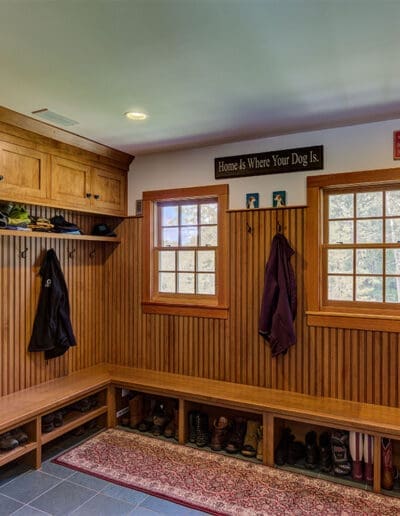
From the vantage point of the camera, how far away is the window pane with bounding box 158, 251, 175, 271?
3865mm

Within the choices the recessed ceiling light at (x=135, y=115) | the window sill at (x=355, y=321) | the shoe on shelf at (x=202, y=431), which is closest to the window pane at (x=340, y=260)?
the window sill at (x=355, y=321)

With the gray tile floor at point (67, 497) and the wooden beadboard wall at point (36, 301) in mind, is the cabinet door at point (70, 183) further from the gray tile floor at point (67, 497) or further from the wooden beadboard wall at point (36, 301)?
the gray tile floor at point (67, 497)

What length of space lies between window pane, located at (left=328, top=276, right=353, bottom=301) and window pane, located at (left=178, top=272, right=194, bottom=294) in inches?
50.5

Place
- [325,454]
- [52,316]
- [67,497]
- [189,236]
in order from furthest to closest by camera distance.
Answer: [189,236]
[52,316]
[325,454]
[67,497]

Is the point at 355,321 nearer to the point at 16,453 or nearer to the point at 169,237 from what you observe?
the point at 169,237

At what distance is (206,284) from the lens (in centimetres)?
369

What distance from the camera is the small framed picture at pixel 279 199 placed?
10.7 feet

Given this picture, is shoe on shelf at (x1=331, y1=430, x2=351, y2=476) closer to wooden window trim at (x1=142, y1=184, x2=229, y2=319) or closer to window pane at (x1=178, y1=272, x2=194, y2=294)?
wooden window trim at (x1=142, y1=184, x2=229, y2=319)

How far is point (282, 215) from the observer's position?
3.26 m

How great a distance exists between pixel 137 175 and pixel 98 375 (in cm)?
199

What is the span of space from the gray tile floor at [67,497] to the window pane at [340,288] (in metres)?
A: 1.85

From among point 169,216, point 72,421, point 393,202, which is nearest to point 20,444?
point 72,421

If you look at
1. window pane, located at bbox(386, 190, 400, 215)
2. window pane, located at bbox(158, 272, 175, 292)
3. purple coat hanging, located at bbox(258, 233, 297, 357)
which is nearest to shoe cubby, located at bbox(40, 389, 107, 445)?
window pane, located at bbox(158, 272, 175, 292)

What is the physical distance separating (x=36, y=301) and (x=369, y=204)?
2.91m
